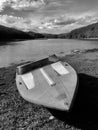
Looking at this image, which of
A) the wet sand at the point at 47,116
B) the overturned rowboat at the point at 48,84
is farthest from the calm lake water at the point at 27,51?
the wet sand at the point at 47,116

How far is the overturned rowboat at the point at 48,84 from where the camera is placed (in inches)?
159

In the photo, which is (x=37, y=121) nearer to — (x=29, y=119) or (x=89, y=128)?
(x=29, y=119)

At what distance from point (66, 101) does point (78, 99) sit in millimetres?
1738

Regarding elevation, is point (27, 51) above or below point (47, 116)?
below

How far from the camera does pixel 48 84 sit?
5.04 meters

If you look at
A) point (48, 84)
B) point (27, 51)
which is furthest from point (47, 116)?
point (27, 51)

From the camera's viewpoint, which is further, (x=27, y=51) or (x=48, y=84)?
(x=27, y=51)

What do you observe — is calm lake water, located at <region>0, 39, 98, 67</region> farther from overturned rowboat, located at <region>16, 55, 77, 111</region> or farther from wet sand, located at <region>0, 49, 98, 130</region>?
wet sand, located at <region>0, 49, 98, 130</region>

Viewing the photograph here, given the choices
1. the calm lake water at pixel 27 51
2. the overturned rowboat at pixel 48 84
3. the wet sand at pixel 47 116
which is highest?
the overturned rowboat at pixel 48 84

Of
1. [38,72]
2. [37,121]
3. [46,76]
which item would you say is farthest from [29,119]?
[38,72]

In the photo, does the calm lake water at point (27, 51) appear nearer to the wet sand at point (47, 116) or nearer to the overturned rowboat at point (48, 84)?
the overturned rowboat at point (48, 84)

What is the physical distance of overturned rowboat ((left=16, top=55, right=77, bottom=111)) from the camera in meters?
4.04

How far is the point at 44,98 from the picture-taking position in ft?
13.9

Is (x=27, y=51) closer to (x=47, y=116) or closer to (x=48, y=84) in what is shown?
(x=48, y=84)
